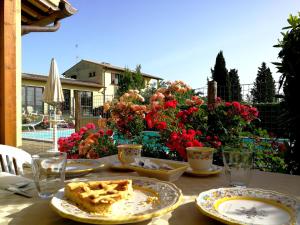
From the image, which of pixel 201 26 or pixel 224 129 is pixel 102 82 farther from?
pixel 224 129

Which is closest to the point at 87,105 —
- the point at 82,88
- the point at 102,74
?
the point at 82,88

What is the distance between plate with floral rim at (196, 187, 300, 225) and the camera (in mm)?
641

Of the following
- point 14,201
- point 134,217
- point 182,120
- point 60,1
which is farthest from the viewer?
point 60,1

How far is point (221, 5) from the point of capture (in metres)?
5.07

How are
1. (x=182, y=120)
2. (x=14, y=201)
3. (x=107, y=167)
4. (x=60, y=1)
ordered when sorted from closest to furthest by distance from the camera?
(x=14, y=201) < (x=107, y=167) < (x=182, y=120) < (x=60, y=1)

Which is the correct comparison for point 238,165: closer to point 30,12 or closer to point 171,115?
point 171,115

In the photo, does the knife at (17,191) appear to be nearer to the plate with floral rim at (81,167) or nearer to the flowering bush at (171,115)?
the plate with floral rim at (81,167)

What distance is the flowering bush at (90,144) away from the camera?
10.6 feet

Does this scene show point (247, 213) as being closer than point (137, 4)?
Yes

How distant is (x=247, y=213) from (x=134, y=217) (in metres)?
0.33

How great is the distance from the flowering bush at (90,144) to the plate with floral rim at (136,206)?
7.91ft

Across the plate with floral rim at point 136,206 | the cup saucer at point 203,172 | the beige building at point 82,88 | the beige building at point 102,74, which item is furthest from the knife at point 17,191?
the beige building at point 102,74

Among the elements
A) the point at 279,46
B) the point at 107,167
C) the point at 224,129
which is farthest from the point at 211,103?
the point at 107,167

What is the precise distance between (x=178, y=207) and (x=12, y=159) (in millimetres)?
1153
